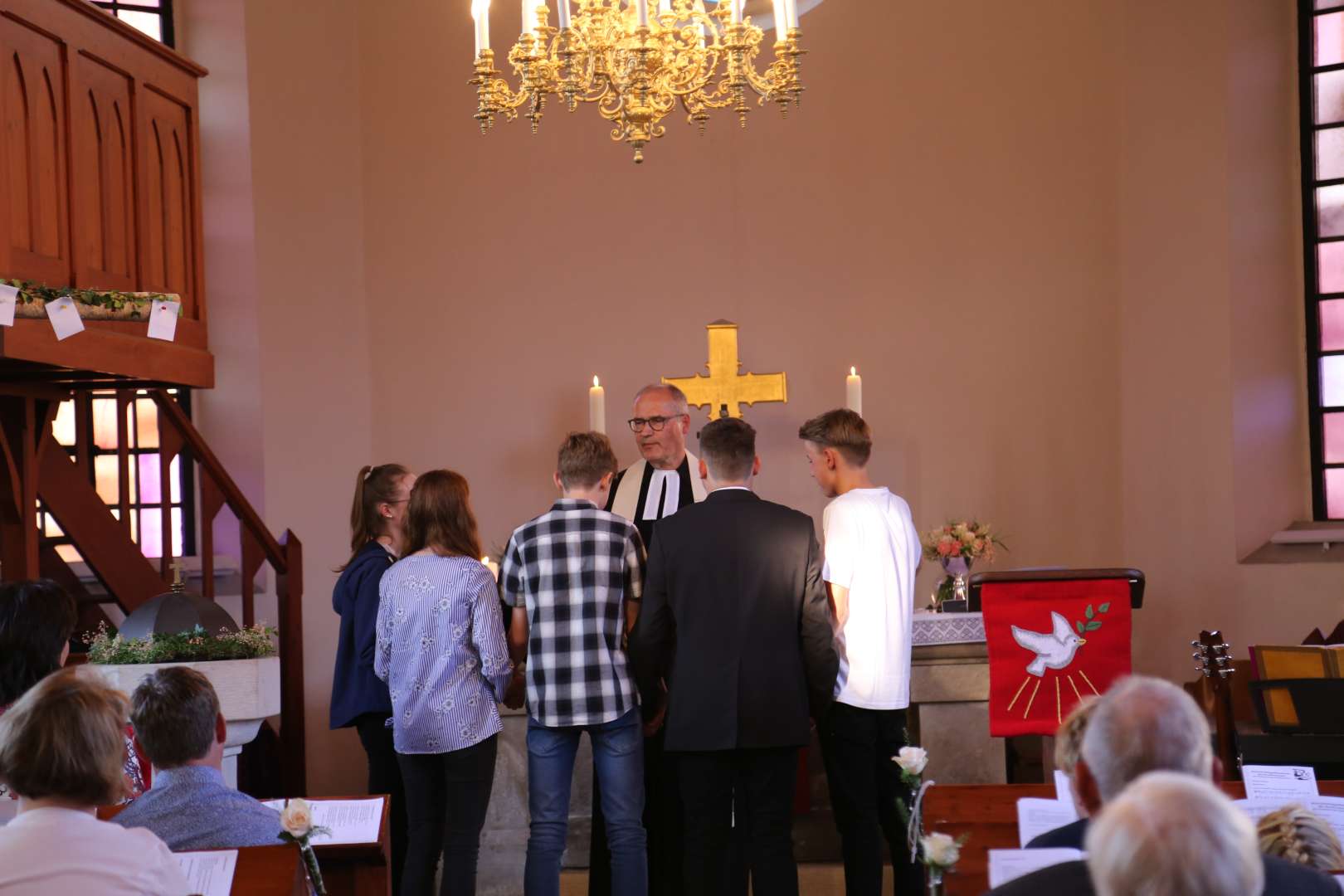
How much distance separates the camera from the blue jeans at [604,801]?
468cm

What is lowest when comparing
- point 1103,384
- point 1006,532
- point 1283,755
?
point 1283,755

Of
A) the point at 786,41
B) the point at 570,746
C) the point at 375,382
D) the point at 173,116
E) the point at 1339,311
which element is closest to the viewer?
the point at 570,746

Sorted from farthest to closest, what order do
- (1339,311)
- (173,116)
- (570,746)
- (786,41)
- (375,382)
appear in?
(375,382) → (1339,311) → (173,116) → (786,41) → (570,746)

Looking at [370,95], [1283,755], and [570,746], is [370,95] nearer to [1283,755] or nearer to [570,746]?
[570,746]

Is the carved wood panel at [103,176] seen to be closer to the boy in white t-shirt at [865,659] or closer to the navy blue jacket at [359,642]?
the navy blue jacket at [359,642]

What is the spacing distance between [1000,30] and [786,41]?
342 cm

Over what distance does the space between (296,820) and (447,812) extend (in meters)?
1.75

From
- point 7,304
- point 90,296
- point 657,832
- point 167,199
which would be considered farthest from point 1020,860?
point 167,199

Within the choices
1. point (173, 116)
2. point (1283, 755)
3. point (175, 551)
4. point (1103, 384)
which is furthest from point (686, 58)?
point (175, 551)

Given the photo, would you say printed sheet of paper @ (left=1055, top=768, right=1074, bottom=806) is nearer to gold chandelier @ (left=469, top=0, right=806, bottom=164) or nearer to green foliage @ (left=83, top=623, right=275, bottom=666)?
gold chandelier @ (left=469, top=0, right=806, bottom=164)

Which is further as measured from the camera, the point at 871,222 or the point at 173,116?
the point at 871,222

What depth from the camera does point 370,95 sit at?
868cm

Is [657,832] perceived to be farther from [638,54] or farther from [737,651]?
[638,54]

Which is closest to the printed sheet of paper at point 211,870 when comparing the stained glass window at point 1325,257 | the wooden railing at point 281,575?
the wooden railing at point 281,575
